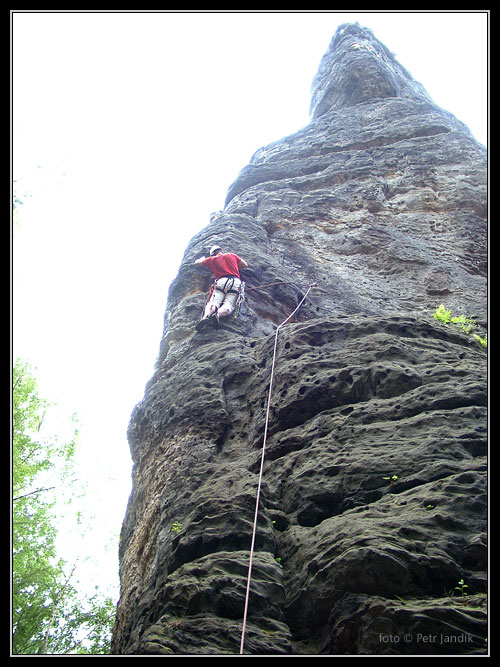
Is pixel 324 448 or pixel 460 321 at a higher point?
pixel 460 321

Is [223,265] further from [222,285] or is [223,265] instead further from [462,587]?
[462,587]

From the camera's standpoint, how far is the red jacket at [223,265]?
10195 millimetres

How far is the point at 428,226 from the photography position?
42.3ft

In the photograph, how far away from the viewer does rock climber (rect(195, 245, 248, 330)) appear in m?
9.48

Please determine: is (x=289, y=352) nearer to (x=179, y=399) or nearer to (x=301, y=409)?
(x=301, y=409)

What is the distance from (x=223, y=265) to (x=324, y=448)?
15.7 ft

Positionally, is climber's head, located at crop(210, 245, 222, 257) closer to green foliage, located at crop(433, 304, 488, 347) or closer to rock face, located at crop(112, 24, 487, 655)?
rock face, located at crop(112, 24, 487, 655)

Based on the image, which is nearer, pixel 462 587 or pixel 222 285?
pixel 462 587

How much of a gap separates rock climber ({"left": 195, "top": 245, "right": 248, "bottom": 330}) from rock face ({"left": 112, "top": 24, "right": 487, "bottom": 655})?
29 centimetres

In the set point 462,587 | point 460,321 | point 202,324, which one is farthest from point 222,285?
point 462,587

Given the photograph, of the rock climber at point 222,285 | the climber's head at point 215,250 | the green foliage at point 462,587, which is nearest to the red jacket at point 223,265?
the rock climber at point 222,285

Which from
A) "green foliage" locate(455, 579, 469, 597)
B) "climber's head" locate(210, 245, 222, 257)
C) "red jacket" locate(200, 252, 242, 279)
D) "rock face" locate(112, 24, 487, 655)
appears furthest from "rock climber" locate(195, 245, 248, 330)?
"green foliage" locate(455, 579, 469, 597)

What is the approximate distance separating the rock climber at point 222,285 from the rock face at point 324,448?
29 centimetres

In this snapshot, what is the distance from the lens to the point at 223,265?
33.7ft
